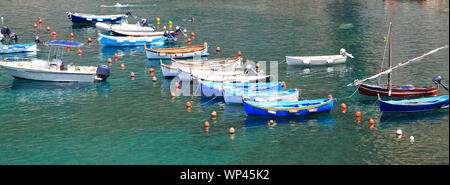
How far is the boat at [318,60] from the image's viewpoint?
8188 centimetres

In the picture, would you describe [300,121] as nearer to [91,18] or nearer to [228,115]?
[228,115]

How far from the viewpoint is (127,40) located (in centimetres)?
9562

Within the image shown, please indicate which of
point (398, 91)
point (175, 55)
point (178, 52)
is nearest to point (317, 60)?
point (398, 91)

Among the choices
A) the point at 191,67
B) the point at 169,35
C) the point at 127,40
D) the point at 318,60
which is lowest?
the point at 191,67

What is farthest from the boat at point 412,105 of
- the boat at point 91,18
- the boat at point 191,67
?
the boat at point 91,18

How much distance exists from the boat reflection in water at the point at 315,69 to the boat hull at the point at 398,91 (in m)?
11.9

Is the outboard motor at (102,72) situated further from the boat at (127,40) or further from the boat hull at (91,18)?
the boat hull at (91,18)

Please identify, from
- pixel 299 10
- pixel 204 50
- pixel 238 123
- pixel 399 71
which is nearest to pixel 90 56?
pixel 204 50

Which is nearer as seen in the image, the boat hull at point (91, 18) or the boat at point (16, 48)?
the boat at point (16, 48)

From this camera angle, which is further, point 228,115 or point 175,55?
point 175,55

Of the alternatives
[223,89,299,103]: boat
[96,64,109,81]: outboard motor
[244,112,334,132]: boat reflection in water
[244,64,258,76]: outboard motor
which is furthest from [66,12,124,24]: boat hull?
[244,112,334,132]: boat reflection in water

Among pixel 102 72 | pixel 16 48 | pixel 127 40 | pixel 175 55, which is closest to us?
pixel 102 72

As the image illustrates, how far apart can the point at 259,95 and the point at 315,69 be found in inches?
761
